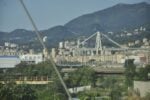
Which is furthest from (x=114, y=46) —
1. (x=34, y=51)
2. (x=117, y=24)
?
(x=34, y=51)

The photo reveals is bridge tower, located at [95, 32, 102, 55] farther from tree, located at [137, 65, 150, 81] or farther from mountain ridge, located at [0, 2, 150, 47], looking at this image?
tree, located at [137, 65, 150, 81]

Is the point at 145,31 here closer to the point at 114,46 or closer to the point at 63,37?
the point at 114,46

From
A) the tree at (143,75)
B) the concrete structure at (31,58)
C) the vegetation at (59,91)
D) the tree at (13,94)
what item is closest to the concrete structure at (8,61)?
the concrete structure at (31,58)

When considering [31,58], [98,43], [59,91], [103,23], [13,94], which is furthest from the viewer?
[103,23]

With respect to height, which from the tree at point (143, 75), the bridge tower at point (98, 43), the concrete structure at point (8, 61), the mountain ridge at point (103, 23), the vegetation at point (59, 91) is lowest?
the vegetation at point (59, 91)

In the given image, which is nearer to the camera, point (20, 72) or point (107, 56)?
point (20, 72)

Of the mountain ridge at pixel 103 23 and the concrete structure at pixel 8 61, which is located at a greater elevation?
the mountain ridge at pixel 103 23

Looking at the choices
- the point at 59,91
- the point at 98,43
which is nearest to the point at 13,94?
the point at 59,91

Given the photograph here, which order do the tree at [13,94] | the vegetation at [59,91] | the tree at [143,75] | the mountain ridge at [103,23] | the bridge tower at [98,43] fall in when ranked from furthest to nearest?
the bridge tower at [98,43], the mountain ridge at [103,23], the tree at [143,75], the vegetation at [59,91], the tree at [13,94]

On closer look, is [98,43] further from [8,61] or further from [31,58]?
[8,61]

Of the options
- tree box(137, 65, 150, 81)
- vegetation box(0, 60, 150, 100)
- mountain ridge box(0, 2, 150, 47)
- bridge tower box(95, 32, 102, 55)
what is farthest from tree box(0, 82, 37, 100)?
bridge tower box(95, 32, 102, 55)

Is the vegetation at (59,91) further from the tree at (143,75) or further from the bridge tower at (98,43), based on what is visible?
the bridge tower at (98,43)
